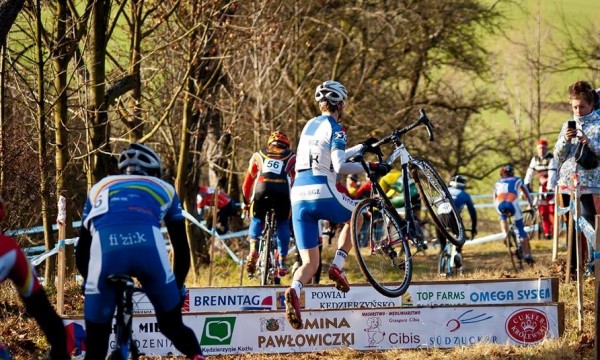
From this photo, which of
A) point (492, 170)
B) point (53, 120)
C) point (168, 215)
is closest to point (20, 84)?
point (53, 120)

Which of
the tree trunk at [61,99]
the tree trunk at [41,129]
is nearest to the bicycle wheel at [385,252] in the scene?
the tree trunk at [41,129]

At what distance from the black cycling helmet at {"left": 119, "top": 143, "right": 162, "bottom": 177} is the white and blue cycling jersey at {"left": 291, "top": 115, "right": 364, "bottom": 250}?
2554 millimetres

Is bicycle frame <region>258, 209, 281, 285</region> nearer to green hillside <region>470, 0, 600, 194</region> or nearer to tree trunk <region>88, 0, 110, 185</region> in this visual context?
tree trunk <region>88, 0, 110, 185</region>

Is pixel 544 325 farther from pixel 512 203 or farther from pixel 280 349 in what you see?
pixel 512 203

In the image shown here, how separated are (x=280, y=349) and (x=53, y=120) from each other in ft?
20.7

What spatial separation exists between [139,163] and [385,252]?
374cm

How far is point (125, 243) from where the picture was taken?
653 centimetres

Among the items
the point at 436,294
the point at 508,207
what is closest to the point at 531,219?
the point at 508,207

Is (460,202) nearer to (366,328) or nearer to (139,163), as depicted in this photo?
(366,328)

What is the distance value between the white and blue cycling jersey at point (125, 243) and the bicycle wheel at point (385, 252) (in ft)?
10.4

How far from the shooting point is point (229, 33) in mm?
17844

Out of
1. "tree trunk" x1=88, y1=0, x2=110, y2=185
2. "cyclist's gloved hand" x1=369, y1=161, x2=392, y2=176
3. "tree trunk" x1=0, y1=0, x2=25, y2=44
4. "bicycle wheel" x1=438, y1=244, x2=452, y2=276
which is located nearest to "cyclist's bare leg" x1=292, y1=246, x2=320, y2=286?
"cyclist's gloved hand" x1=369, y1=161, x2=392, y2=176

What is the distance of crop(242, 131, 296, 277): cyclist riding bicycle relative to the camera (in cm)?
1338

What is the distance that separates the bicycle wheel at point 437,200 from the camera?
427 inches
